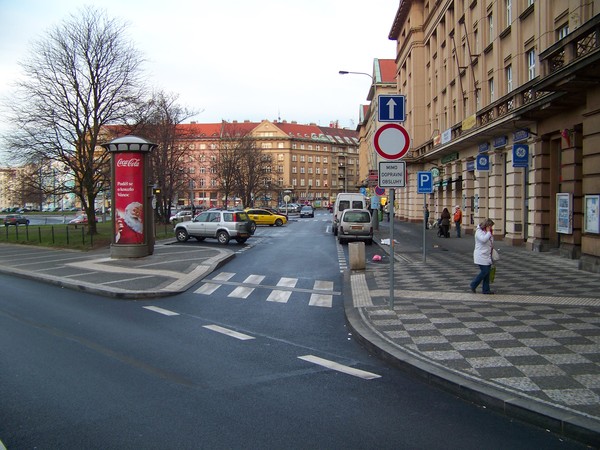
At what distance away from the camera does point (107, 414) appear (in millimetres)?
4625

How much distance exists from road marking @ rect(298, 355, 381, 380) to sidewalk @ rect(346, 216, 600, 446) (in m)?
0.47

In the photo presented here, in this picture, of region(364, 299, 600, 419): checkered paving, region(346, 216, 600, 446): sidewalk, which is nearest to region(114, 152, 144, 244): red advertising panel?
region(346, 216, 600, 446): sidewalk

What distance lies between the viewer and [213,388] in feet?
17.7

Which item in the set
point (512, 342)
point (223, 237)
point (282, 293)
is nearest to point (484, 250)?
point (512, 342)

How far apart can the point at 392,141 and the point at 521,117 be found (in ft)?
39.2

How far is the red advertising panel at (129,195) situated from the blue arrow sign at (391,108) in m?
11.4

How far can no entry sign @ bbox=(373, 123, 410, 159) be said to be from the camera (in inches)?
350

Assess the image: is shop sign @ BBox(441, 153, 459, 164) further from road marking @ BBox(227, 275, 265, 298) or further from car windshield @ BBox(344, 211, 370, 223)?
road marking @ BBox(227, 275, 265, 298)

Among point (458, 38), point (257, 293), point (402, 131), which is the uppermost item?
point (458, 38)

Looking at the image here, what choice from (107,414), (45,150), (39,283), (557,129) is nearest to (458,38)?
(557,129)

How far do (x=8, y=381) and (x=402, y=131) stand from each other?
266 inches

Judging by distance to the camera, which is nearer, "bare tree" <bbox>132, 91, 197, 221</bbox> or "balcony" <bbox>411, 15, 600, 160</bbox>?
"balcony" <bbox>411, 15, 600, 160</bbox>

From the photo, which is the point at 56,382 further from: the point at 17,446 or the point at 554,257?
the point at 554,257

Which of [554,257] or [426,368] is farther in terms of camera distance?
[554,257]
